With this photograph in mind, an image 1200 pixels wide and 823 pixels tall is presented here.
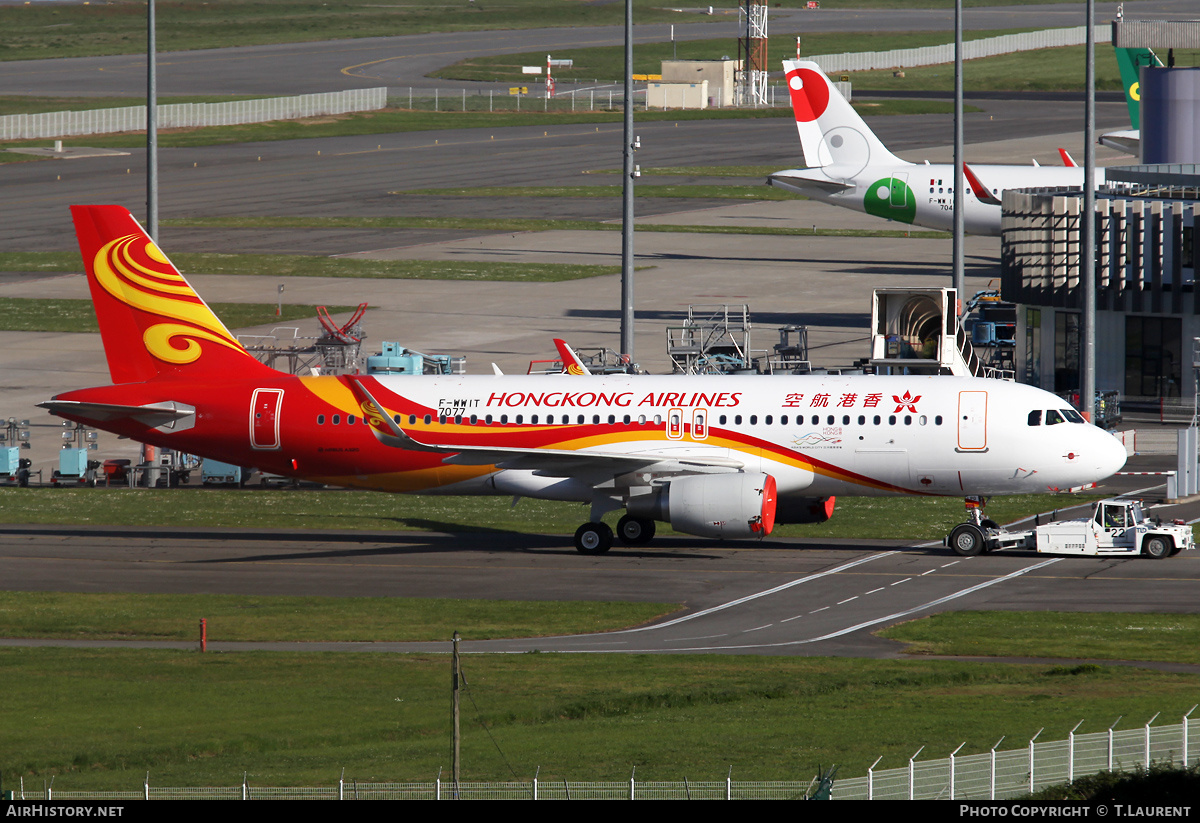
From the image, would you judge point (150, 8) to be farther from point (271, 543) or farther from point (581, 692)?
point (581, 692)

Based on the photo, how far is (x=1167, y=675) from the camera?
35.5 metres

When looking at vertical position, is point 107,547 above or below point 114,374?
below

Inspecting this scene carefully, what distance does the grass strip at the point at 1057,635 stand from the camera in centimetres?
3762

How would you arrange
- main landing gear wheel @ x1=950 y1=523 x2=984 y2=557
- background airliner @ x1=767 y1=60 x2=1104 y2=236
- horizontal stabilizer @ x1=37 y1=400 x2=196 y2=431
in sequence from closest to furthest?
main landing gear wheel @ x1=950 y1=523 x2=984 y2=557
horizontal stabilizer @ x1=37 y1=400 x2=196 y2=431
background airliner @ x1=767 y1=60 x2=1104 y2=236

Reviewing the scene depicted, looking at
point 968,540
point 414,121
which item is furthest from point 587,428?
point 414,121

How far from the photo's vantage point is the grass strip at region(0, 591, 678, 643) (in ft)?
135

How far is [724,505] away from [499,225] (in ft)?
258

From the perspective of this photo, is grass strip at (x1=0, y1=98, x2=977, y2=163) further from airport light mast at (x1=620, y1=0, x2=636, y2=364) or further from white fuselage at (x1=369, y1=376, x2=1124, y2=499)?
white fuselage at (x1=369, y1=376, x2=1124, y2=499)

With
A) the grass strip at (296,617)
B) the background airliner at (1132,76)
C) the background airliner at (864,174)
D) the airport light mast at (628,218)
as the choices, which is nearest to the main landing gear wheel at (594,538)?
the grass strip at (296,617)

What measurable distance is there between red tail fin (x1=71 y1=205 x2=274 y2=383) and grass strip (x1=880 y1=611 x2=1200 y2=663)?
2259 centimetres

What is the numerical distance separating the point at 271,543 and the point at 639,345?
33.4 meters

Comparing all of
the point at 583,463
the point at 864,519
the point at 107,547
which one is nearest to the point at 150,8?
the point at 107,547

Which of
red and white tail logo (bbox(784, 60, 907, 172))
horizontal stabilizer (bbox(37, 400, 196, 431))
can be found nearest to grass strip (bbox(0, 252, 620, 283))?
red and white tail logo (bbox(784, 60, 907, 172))

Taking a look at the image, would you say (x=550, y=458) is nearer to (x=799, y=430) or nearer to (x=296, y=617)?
(x=799, y=430)
